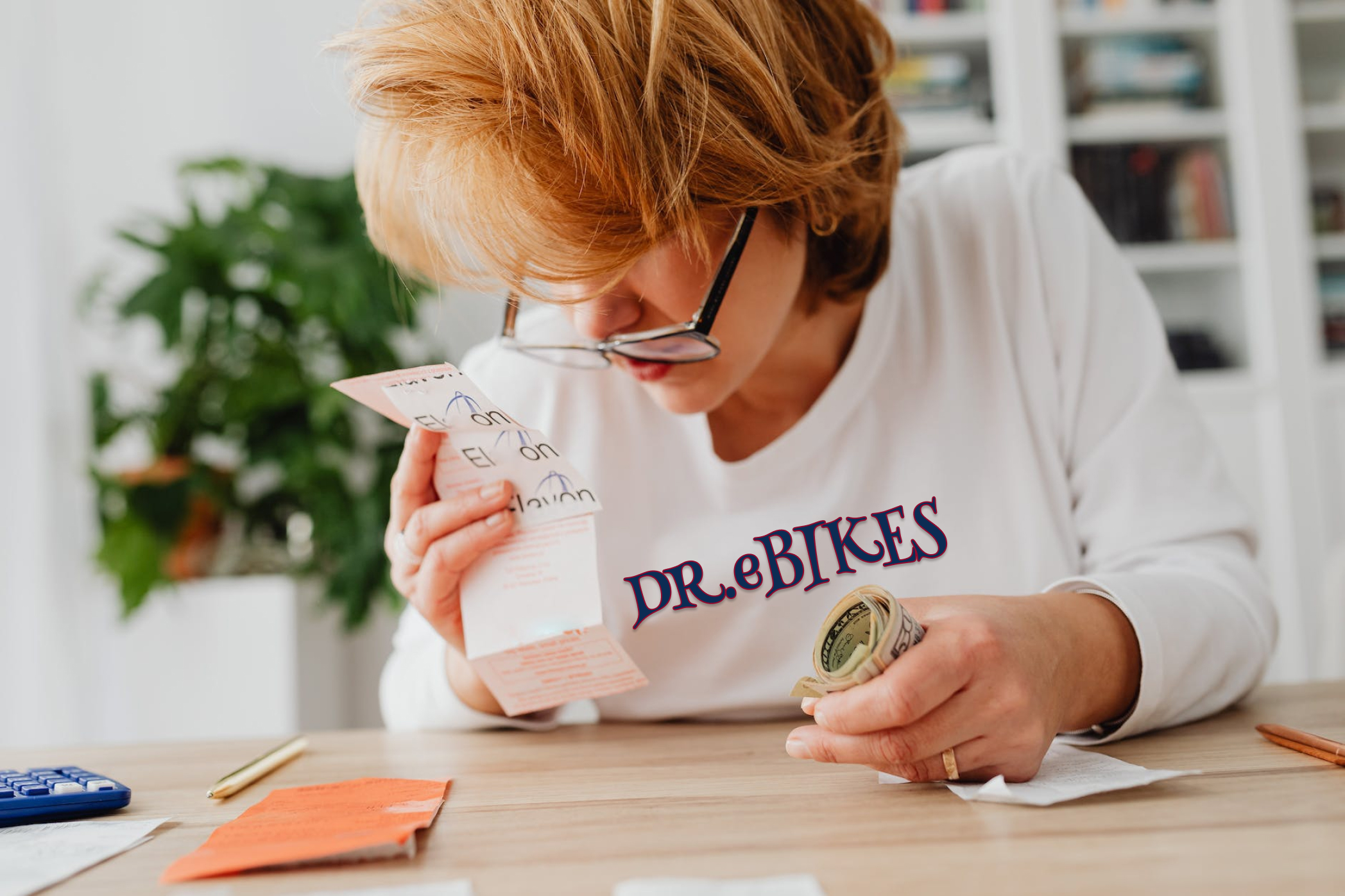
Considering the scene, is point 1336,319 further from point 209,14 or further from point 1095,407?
point 209,14

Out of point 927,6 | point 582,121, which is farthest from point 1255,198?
point 582,121

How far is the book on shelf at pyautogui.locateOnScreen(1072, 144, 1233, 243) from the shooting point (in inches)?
104

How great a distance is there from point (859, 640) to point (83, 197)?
107 inches

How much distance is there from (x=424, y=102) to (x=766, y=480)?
18.2 inches

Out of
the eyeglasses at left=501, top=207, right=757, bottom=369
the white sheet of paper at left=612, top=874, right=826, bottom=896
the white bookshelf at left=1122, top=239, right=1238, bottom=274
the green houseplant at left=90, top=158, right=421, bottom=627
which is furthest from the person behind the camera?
the white bookshelf at left=1122, top=239, right=1238, bottom=274

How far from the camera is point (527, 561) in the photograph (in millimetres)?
771

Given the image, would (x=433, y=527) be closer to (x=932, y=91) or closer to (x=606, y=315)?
(x=606, y=315)

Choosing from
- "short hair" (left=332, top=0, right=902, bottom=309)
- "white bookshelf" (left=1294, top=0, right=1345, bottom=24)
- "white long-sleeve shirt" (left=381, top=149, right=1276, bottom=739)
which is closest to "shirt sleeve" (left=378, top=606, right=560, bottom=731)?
"white long-sleeve shirt" (left=381, top=149, right=1276, bottom=739)

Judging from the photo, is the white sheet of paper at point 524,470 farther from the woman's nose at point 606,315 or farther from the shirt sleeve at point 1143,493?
the shirt sleeve at point 1143,493

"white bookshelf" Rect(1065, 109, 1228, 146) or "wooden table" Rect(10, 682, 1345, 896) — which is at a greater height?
"white bookshelf" Rect(1065, 109, 1228, 146)

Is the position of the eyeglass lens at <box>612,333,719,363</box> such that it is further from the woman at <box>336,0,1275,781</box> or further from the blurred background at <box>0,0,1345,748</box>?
the blurred background at <box>0,0,1345,748</box>

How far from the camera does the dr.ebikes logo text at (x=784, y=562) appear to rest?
0.96 meters

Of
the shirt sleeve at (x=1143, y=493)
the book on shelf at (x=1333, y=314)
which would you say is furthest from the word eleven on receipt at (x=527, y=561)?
the book on shelf at (x=1333, y=314)

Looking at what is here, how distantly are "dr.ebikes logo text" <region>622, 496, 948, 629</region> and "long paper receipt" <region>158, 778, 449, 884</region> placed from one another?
0.31 meters
